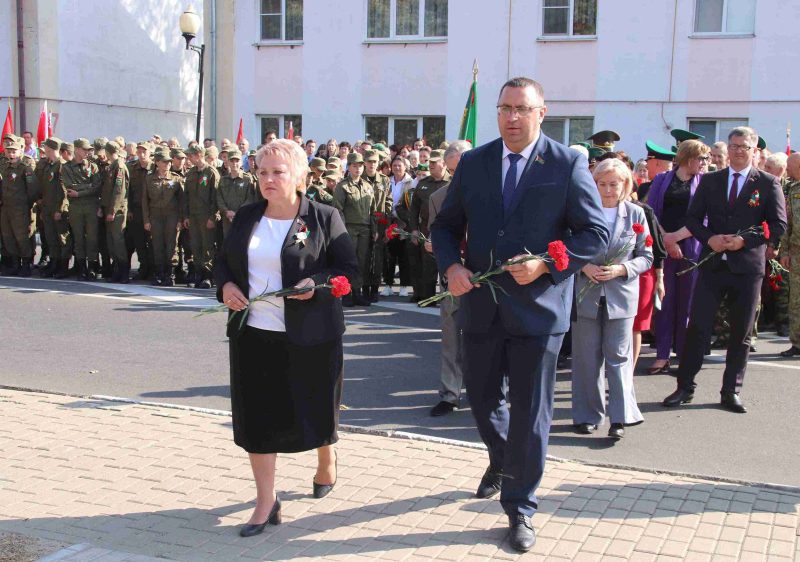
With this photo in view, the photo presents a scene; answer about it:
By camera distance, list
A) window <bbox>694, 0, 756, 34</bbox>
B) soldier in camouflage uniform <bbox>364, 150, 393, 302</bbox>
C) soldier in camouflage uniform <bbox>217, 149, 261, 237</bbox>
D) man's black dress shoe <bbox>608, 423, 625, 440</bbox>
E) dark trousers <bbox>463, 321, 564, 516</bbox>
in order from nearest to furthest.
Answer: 1. dark trousers <bbox>463, 321, 564, 516</bbox>
2. man's black dress shoe <bbox>608, 423, 625, 440</bbox>
3. soldier in camouflage uniform <bbox>364, 150, 393, 302</bbox>
4. soldier in camouflage uniform <bbox>217, 149, 261, 237</bbox>
5. window <bbox>694, 0, 756, 34</bbox>

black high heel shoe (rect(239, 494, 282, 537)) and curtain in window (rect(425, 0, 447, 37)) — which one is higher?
curtain in window (rect(425, 0, 447, 37))

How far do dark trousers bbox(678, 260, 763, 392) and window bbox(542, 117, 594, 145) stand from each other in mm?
14307

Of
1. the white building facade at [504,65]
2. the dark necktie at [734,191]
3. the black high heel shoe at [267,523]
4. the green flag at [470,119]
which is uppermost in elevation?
the white building facade at [504,65]

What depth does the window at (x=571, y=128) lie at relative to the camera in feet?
70.4

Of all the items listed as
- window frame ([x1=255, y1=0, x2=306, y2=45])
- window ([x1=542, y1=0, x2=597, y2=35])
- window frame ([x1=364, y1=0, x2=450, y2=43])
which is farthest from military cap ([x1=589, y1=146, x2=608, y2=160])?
window frame ([x1=255, y1=0, x2=306, y2=45])

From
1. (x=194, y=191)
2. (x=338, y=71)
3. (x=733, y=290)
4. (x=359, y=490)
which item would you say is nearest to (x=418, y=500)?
(x=359, y=490)

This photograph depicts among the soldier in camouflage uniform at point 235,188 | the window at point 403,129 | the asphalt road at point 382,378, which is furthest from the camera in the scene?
the window at point 403,129

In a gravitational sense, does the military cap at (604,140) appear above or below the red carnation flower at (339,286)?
above

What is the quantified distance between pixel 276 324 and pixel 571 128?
57.8ft

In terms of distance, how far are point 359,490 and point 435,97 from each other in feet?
58.9

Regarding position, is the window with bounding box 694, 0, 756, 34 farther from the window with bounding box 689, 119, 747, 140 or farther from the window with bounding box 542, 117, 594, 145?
the window with bounding box 542, 117, 594, 145

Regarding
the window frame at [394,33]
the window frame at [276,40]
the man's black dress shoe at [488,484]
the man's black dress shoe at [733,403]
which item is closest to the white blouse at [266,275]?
→ the man's black dress shoe at [488,484]

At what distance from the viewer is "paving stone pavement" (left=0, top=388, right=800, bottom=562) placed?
4.76 metres

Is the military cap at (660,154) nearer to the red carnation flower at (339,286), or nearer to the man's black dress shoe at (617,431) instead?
the man's black dress shoe at (617,431)
